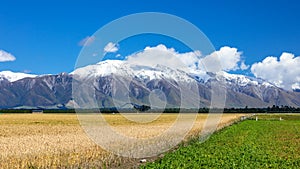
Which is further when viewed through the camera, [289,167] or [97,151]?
[97,151]

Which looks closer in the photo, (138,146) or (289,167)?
(289,167)

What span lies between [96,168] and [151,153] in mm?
7513

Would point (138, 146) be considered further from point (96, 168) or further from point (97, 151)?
point (96, 168)

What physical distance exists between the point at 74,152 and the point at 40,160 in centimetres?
367

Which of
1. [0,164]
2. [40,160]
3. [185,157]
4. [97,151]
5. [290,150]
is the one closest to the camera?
[0,164]

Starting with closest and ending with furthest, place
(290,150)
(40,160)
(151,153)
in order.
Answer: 1. (40,160)
2. (151,153)
3. (290,150)

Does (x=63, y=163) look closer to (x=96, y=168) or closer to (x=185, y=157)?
(x=96, y=168)

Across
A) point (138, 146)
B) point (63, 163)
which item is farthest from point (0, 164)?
point (138, 146)

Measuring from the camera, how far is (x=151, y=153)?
25734 mm

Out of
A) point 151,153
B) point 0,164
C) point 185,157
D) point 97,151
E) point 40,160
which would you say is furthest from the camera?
point 151,153

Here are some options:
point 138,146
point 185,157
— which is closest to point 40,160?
point 185,157

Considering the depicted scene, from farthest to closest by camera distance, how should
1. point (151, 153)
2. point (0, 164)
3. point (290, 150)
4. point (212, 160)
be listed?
point (290, 150)
point (151, 153)
point (212, 160)
point (0, 164)

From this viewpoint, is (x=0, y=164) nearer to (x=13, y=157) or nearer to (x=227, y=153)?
(x=13, y=157)

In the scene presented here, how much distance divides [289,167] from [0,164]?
13.0m
